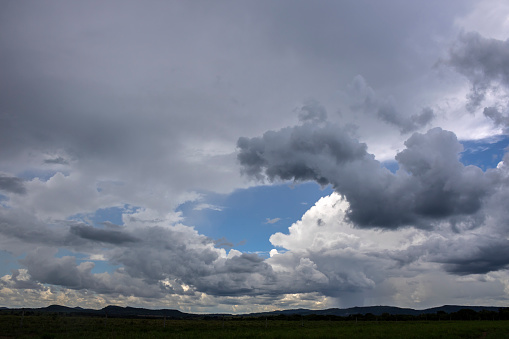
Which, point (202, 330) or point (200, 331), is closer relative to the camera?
point (200, 331)

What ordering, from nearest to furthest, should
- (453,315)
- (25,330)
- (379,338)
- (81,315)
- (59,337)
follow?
1. (59,337)
2. (379,338)
3. (25,330)
4. (81,315)
5. (453,315)

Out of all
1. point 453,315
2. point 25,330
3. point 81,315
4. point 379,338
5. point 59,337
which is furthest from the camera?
point 453,315

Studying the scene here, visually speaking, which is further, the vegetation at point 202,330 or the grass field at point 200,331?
the vegetation at point 202,330

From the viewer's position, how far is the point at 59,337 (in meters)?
31.6

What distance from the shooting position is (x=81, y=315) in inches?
2502

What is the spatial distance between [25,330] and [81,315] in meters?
27.1

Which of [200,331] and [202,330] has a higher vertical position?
[200,331]

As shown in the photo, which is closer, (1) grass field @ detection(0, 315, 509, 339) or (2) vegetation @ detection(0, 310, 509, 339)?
(1) grass field @ detection(0, 315, 509, 339)

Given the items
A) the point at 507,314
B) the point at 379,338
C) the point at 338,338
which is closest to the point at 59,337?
the point at 338,338

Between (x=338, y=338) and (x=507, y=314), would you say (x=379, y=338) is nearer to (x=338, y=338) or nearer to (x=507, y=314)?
(x=338, y=338)

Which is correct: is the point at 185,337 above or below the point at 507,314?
above

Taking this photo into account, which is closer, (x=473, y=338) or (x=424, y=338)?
(x=424, y=338)

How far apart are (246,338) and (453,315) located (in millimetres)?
136083

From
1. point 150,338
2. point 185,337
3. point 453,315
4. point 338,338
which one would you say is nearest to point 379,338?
point 338,338
